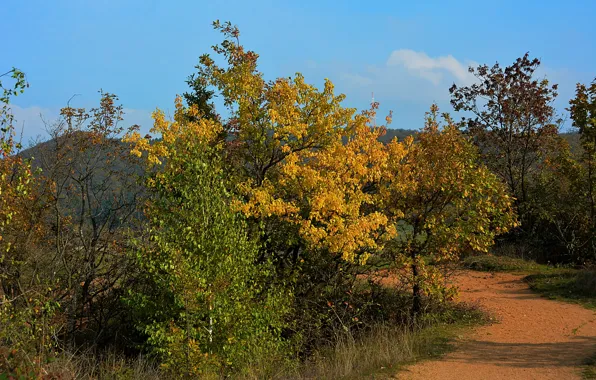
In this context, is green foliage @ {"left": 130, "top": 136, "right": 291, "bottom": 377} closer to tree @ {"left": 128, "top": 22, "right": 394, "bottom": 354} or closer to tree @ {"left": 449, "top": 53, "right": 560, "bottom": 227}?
tree @ {"left": 128, "top": 22, "right": 394, "bottom": 354}

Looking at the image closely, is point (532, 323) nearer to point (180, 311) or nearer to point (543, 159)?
point (180, 311)

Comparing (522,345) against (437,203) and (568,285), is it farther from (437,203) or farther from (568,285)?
(568,285)

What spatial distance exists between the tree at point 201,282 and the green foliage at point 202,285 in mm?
15

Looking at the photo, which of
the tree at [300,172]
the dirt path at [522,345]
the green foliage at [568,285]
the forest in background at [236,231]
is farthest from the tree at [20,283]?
the green foliage at [568,285]

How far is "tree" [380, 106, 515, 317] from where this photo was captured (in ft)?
33.1

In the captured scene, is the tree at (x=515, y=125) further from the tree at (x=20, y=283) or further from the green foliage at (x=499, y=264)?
the tree at (x=20, y=283)

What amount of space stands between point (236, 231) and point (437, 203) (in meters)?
4.17

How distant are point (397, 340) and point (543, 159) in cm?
1384

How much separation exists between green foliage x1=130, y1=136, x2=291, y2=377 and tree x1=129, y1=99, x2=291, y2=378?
0.05 ft

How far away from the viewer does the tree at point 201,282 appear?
26.6ft

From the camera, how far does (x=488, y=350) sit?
29.3 ft

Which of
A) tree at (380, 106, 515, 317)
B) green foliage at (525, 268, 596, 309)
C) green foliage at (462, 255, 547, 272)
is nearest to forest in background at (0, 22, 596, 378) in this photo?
tree at (380, 106, 515, 317)

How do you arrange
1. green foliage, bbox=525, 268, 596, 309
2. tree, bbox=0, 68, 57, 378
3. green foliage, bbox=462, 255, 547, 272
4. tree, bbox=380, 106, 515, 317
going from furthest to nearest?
green foliage, bbox=462, 255, 547, 272
green foliage, bbox=525, 268, 596, 309
tree, bbox=380, 106, 515, 317
tree, bbox=0, 68, 57, 378

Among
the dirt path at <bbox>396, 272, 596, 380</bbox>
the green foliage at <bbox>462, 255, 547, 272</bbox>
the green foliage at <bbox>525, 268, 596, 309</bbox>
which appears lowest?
the dirt path at <bbox>396, 272, 596, 380</bbox>
